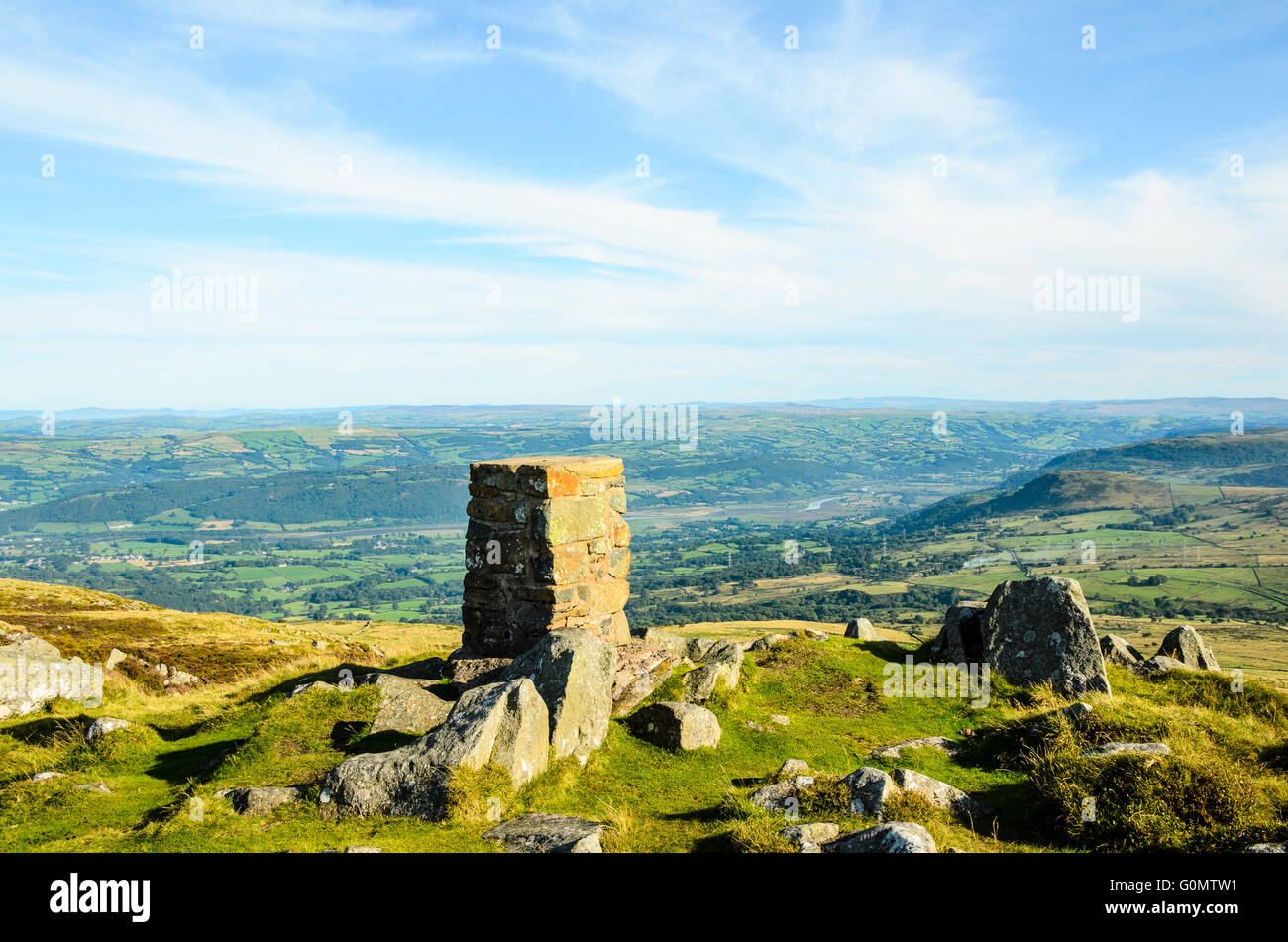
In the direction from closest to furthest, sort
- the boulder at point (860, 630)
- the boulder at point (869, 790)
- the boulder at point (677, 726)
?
the boulder at point (869, 790)
the boulder at point (677, 726)
the boulder at point (860, 630)

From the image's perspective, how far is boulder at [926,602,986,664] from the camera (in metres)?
19.8

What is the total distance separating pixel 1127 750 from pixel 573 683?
8615 mm

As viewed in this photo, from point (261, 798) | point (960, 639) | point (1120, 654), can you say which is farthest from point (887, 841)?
point (1120, 654)

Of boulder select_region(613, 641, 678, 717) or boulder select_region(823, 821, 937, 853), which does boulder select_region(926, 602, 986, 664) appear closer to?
boulder select_region(613, 641, 678, 717)

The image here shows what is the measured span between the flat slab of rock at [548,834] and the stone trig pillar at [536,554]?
7142 mm

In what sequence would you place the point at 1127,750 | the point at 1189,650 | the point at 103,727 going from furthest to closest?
the point at 1189,650 < the point at 103,727 < the point at 1127,750

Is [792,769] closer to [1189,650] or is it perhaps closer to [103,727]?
[103,727]

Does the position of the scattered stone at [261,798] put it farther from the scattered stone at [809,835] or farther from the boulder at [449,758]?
the scattered stone at [809,835]

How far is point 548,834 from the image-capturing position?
32.0ft

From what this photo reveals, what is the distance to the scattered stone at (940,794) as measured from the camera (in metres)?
10.3

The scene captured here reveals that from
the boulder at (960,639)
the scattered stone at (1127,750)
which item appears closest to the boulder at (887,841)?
the scattered stone at (1127,750)

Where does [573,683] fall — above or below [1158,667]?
above

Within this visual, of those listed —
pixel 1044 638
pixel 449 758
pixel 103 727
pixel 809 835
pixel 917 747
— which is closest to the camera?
pixel 809 835

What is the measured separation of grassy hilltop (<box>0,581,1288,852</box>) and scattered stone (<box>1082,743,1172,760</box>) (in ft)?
0.94
